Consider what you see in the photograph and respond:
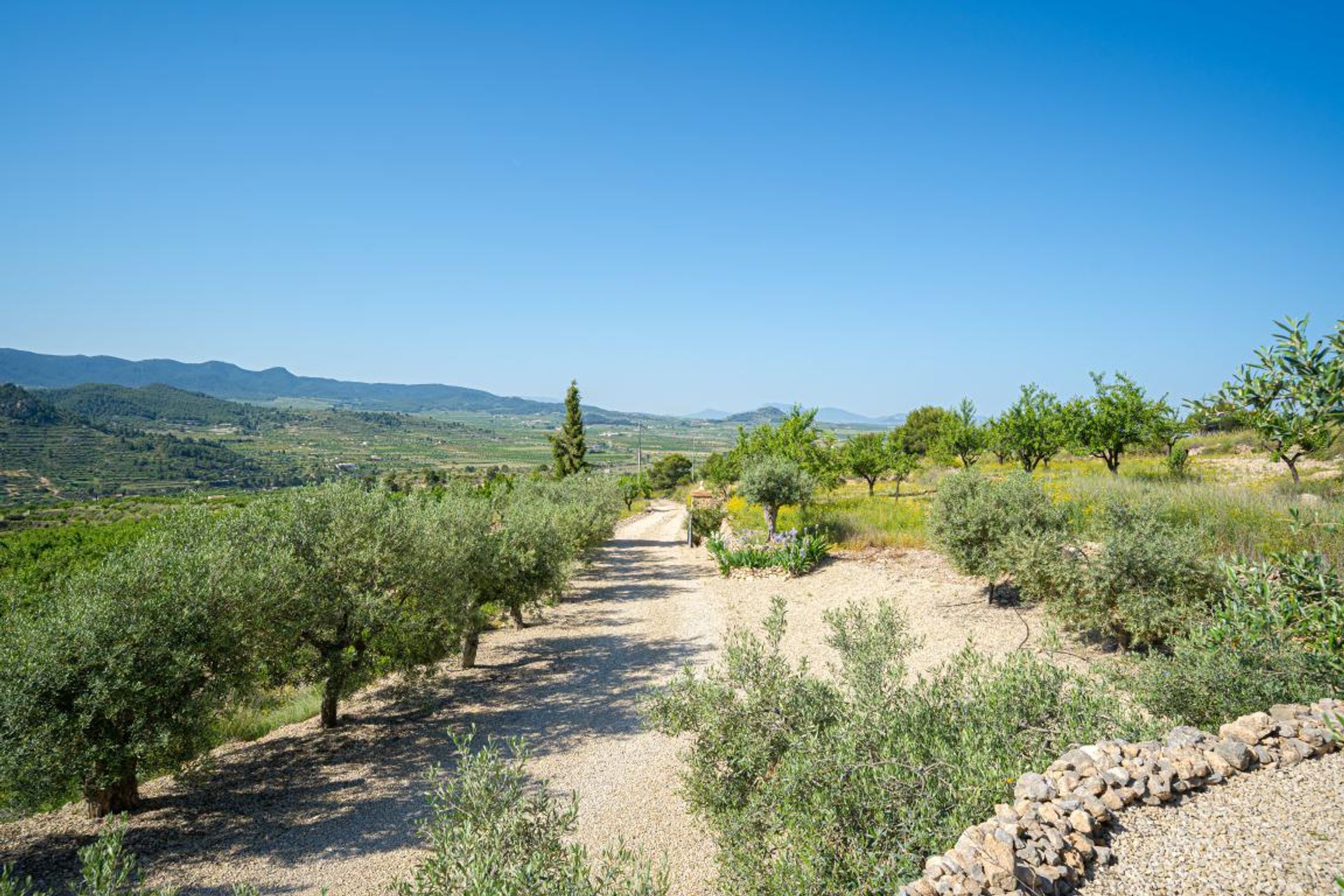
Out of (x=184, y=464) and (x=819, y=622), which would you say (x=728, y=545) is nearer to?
(x=819, y=622)

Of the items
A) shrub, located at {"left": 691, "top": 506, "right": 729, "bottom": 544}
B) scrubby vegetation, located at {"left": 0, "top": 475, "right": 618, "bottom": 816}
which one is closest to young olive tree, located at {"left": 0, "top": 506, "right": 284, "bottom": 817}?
scrubby vegetation, located at {"left": 0, "top": 475, "right": 618, "bottom": 816}

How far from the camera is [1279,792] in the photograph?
4656 millimetres

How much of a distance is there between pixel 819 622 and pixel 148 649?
1321 centimetres

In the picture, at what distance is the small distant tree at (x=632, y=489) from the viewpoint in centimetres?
4712

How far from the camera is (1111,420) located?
23375 mm

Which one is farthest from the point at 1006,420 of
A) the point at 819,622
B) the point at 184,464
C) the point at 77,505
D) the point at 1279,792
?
the point at 184,464

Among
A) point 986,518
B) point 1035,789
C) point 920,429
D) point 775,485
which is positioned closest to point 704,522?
point 775,485

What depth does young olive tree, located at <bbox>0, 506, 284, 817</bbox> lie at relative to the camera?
6246mm

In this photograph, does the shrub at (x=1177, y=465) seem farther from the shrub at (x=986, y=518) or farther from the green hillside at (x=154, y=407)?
the green hillside at (x=154, y=407)

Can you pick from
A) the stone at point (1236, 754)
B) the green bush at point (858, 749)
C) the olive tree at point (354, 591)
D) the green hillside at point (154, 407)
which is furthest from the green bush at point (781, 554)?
the green hillside at point (154, 407)

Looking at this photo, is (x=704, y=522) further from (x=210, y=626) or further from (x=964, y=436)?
(x=210, y=626)

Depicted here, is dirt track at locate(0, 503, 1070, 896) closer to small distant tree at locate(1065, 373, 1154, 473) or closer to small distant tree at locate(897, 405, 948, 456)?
small distant tree at locate(1065, 373, 1154, 473)

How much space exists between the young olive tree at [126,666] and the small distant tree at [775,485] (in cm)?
1631

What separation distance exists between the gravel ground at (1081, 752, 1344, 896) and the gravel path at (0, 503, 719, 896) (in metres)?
4.02
